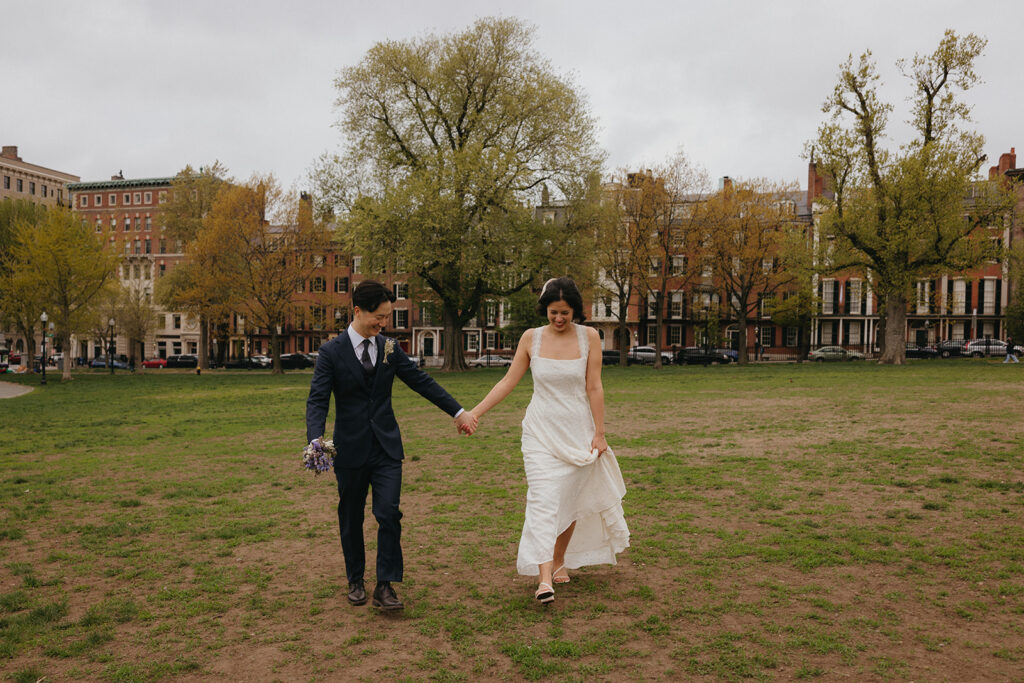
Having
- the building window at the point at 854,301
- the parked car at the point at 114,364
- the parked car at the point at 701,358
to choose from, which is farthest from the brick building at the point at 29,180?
the building window at the point at 854,301

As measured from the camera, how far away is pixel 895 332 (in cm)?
3941

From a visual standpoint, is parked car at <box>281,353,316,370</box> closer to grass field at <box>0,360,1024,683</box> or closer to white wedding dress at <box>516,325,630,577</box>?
grass field at <box>0,360,1024,683</box>

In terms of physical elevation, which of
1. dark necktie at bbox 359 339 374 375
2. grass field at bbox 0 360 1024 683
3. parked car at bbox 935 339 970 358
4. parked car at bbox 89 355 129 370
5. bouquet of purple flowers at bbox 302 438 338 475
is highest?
dark necktie at bbox 359 339 374 375

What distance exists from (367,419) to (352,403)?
0.15 m

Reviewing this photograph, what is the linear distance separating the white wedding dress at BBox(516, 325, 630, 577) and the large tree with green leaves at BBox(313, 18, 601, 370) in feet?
96.5

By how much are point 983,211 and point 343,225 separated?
31.7 meters

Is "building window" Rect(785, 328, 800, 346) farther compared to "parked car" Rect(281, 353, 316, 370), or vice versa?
"building window" Rect(785, 328, 800, 346)

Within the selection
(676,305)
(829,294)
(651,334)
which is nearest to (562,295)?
(676,305)

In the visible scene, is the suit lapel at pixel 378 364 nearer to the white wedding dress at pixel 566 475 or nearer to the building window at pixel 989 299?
the white wedding dress at pixel 566 475

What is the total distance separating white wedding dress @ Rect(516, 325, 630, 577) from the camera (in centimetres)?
519

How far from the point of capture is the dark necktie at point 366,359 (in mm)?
5145

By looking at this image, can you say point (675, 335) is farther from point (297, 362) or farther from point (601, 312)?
point (297, 362)

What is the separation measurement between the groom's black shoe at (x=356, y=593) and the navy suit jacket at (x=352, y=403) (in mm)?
918

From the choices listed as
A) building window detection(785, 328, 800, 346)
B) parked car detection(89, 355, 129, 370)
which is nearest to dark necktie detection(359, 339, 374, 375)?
building window detection(785, 328, 800, 346)
